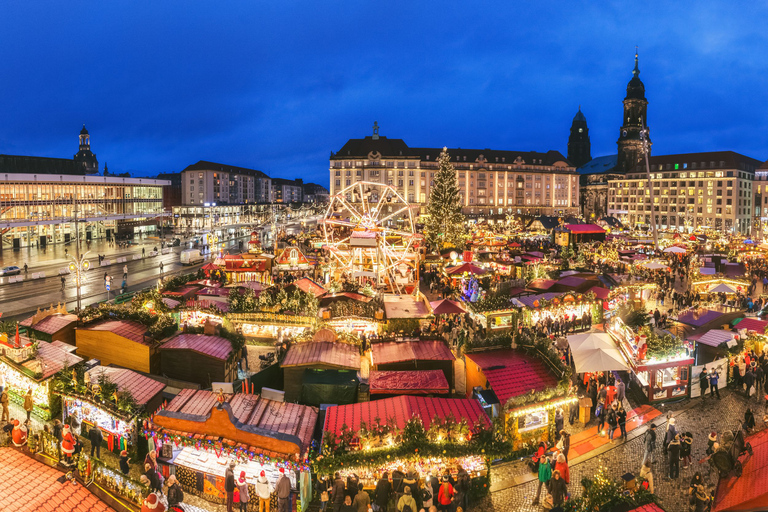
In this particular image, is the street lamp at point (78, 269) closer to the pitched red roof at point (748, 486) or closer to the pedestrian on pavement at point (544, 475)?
the pedestrian on pavement at point (544, 475)

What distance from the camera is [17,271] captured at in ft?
121

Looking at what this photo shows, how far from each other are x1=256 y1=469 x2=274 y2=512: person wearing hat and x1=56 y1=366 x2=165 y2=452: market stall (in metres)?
3.51

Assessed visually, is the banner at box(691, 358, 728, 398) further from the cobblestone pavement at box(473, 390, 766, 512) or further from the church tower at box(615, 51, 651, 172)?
the church tower at box(615, 51, 651, 172)

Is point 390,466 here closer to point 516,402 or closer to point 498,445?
point 498,445

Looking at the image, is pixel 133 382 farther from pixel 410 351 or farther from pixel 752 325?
pixel 752 325

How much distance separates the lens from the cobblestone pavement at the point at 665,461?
31.1 ft

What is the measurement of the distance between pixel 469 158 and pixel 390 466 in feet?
323

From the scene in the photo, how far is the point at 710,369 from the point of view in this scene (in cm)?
1490

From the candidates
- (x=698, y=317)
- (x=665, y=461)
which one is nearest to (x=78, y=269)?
(x=665, y=461)

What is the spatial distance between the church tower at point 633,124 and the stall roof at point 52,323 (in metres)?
113

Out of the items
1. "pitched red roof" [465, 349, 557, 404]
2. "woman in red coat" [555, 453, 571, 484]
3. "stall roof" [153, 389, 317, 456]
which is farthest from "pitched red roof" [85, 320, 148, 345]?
"woman in red coat" [555, 453, 571, 484]

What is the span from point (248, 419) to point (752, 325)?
18.2 metres

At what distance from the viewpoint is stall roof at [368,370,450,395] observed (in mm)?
12242

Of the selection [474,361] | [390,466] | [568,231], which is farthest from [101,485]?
[568,231]
